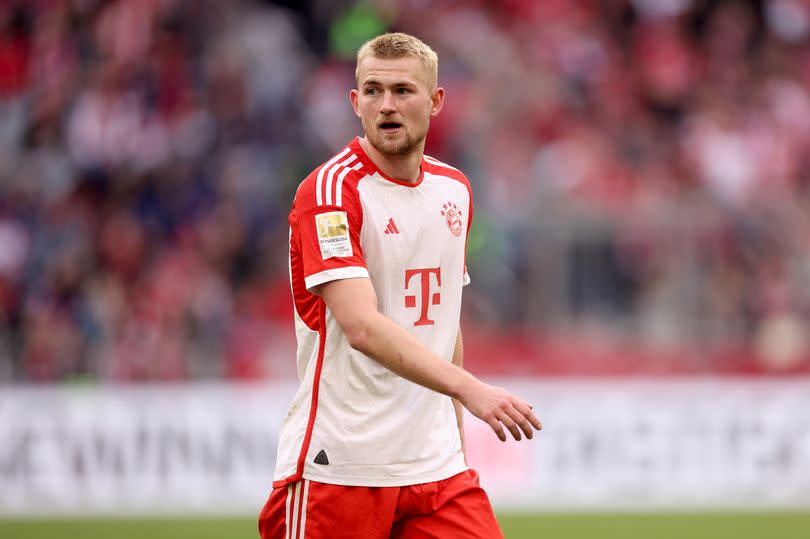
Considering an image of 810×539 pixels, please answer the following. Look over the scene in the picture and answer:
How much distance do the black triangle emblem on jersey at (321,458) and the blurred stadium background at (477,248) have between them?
590 centimetres

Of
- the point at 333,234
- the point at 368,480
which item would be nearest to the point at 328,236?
→ the point at 333,234

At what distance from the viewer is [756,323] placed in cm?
1270

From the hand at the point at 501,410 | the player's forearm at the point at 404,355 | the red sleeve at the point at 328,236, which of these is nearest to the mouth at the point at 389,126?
the red sleeve at the point at 328,236

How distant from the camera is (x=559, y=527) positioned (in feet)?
35.8

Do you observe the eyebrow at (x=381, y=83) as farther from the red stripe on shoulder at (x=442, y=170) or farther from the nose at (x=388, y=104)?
the red stripe on shoulder at (x=442, y=170)

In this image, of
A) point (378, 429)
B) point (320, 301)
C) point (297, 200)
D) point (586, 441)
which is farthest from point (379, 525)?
point (586, 441)

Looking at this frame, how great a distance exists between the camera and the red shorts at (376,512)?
15.4 ft

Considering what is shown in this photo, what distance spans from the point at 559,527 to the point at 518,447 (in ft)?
3.91

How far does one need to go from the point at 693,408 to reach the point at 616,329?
1.21 m

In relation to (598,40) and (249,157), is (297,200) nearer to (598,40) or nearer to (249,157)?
(249,157)

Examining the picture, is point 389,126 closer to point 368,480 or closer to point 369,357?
point 369,357

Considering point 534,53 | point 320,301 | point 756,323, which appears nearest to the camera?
point 320,301

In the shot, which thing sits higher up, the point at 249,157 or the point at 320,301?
the point at 249,157

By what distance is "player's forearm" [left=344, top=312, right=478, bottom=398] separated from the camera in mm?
4250
